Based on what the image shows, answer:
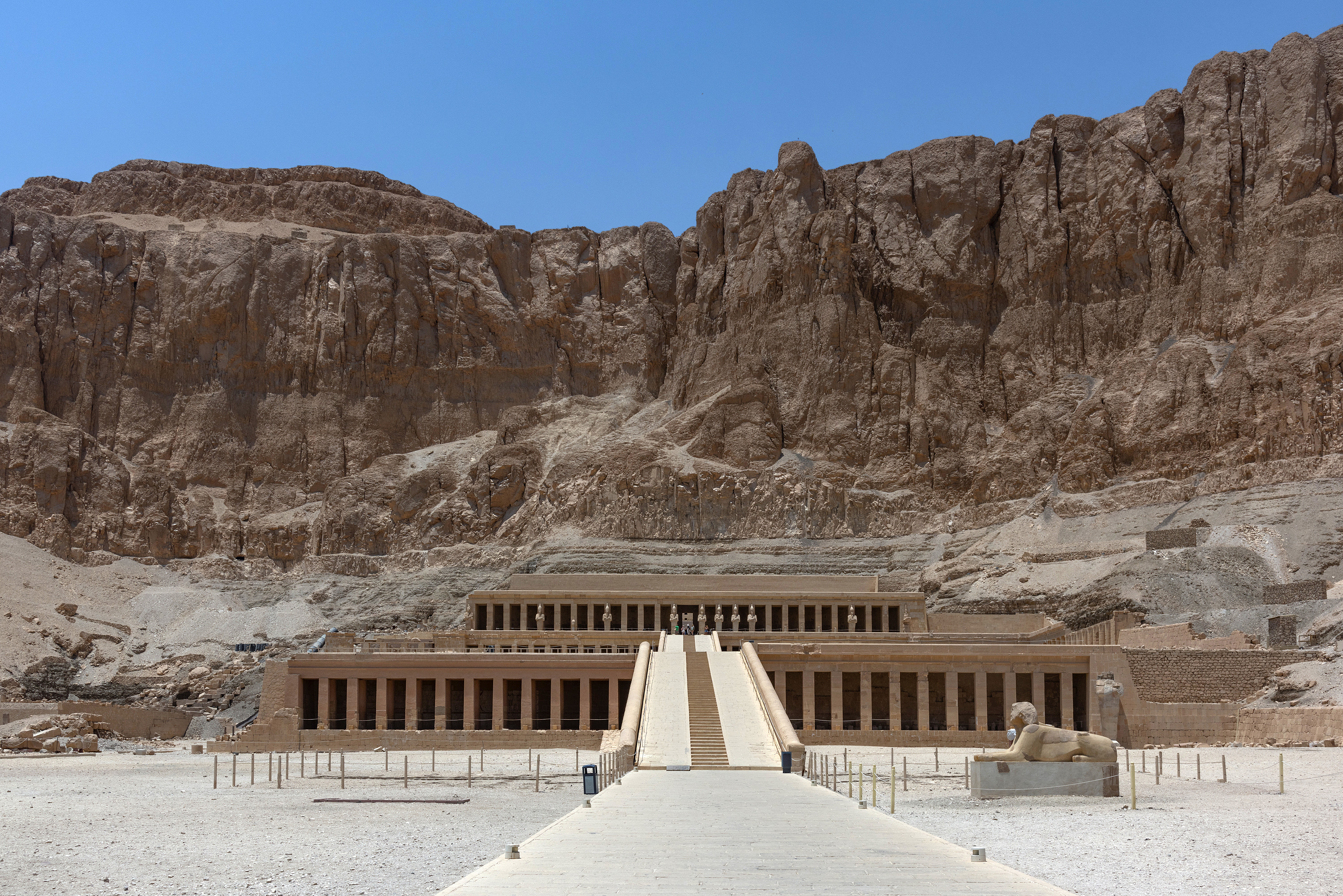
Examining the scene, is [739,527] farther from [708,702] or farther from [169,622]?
[708,702]

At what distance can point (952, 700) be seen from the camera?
43844 millimetres

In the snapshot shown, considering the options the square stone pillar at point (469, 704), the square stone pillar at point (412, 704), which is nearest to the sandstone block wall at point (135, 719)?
the square stone pillar at point (412, 704)

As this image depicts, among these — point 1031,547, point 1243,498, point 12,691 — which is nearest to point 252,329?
point 12,691

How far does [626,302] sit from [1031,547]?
2298 inches

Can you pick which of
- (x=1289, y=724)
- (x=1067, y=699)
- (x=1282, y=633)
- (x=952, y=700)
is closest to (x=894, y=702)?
→ (x=952, y=700)

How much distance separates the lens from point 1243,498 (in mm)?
78438

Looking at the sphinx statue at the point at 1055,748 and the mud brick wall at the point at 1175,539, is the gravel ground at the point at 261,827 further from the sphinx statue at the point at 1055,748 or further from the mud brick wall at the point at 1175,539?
the mud brick wall at the point at 1175,539

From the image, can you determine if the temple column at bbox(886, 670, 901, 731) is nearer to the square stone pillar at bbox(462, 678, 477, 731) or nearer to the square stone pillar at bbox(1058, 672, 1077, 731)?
the square stone pillar at bbox(1058, 672, 1077, 731)

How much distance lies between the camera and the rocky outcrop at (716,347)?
3750 inches

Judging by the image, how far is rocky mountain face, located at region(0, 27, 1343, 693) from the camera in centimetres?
9438

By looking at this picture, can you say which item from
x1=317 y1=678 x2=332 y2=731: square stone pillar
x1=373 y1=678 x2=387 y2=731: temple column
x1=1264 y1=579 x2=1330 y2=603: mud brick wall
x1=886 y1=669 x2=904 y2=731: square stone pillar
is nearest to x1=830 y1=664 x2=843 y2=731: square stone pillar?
x1=886 y1=669 x2=904 y2=731: square stone pillar

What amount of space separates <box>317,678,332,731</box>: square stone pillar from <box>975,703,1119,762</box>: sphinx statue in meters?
27.6

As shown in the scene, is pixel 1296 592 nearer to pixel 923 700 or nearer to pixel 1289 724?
pixel 1289 724

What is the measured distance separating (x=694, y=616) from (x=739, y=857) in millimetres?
57390
